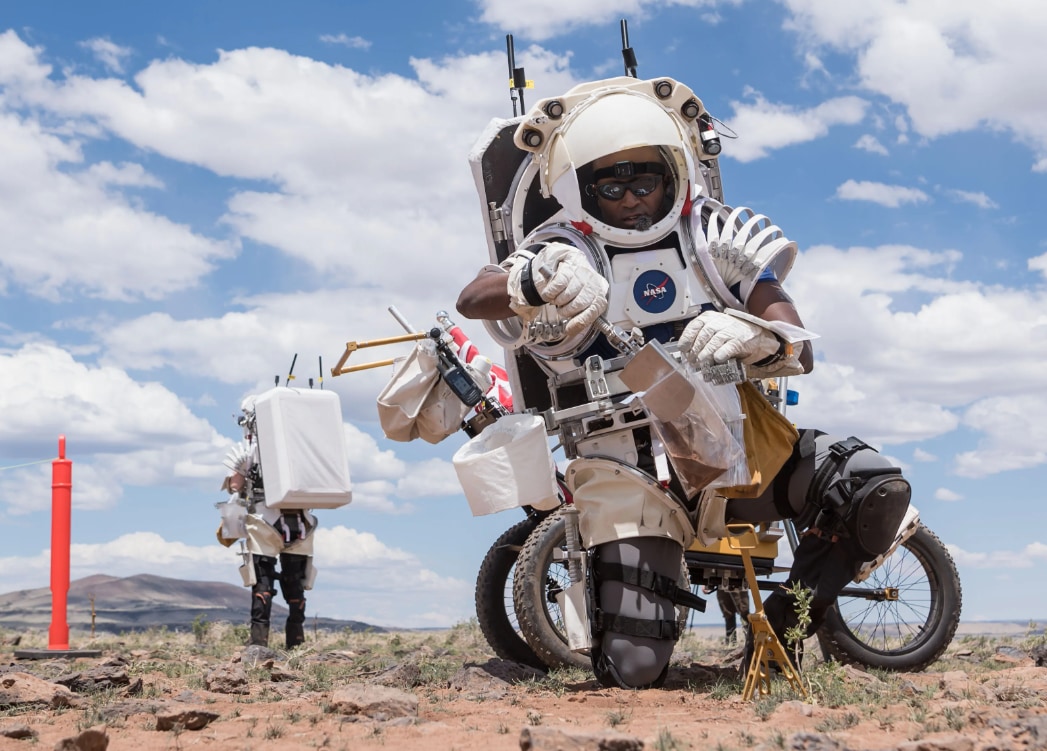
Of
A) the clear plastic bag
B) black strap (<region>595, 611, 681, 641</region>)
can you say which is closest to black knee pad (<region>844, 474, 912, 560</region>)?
the clear plastic bag

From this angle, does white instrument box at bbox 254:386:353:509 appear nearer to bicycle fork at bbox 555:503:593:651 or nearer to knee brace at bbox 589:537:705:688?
bicycle fork at bbox 555:503:593:651

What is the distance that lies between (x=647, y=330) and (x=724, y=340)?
0.57 meters

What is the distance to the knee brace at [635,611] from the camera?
4.58 m

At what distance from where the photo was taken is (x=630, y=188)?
15.8 feet

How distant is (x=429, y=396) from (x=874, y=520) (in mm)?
2111

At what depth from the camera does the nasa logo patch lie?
4660mm

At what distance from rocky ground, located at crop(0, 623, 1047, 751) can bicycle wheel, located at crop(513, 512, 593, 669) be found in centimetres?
16


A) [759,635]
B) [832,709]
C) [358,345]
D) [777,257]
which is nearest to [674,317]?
[777,257]

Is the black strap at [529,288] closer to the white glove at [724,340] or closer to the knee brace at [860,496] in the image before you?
the white glove at [724,340]

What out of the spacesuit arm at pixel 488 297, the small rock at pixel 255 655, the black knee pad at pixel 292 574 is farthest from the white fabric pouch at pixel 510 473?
the black knee pad at pixel 292 574

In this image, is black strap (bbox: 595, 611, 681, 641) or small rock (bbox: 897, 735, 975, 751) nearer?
small rock (bbox: 897, 735, 975, 751)

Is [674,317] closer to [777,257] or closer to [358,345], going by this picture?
[777,257]

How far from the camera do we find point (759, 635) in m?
4.18

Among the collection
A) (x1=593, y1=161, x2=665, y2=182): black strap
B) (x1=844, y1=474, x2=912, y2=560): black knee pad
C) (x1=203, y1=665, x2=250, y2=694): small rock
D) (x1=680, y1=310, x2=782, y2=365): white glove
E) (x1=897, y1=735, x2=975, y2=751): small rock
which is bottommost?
(x1=897, y1=735, x2=975, y2=751): small rock
